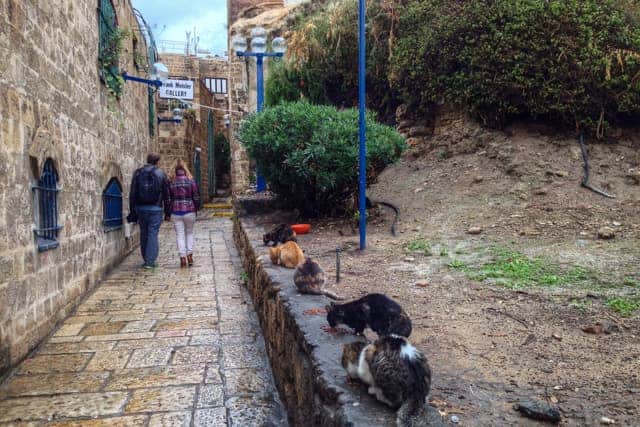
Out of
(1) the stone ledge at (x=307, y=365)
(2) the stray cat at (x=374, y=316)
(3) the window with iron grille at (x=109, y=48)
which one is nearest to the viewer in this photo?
(1) the stone ledge at (x=307, y=365)

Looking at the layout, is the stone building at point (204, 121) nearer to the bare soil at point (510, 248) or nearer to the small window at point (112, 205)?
the small window at point (112, 205)

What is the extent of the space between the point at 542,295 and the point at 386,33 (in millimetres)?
7578

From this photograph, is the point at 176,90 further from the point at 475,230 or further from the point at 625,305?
the point at 625,305

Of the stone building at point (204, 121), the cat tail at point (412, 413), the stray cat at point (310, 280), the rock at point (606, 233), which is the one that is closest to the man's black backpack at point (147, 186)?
the stray cat at point (310, 280)

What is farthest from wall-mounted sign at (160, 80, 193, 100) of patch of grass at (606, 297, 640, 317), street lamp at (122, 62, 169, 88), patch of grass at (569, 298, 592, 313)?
patch of grass at (606, 297, 640, 317)

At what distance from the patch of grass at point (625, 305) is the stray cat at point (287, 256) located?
248 cm

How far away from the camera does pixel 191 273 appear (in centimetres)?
701

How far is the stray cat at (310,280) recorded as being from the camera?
133 inches

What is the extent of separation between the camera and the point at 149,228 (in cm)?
722

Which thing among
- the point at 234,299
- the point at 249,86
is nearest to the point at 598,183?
the point at 234,299

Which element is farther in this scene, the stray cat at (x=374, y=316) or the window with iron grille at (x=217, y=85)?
the window with iron grille at (x=217, y=85)

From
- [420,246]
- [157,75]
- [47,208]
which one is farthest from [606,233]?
[157,75]

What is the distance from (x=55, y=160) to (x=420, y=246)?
147 inches

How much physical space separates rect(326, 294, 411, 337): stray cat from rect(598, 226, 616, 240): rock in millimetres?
3134
